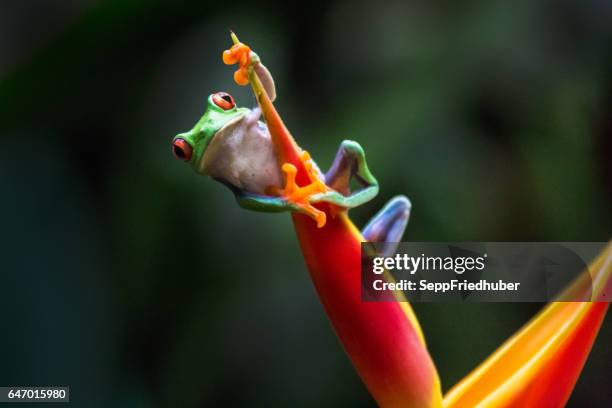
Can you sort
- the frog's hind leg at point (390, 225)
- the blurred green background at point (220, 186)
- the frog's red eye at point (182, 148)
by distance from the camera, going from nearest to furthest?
the frog's red eye at point (182, 148), the frog's hind leg at point (390, 225), the blurred green background at point (220, 186)

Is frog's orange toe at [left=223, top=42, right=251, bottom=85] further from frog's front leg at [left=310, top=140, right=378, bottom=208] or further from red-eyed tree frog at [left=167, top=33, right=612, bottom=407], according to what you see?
frog's front leg at [left=310, top=140, right=378, bottom=208]

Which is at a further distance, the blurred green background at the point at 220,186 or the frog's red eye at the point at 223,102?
the blurred green background at the point at 220,186

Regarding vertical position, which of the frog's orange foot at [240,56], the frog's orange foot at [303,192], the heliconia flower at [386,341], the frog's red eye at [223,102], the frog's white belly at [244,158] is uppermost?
the frog's orange foot at [240,56]

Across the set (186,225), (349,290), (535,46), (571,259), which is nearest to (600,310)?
(571,259)

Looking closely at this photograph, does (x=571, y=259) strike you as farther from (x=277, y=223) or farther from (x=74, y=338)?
(x=74, y=338)

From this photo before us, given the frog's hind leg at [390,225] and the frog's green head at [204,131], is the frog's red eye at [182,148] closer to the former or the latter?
the frog's green head at [204,131]

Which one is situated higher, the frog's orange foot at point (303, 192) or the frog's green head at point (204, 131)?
the frog's green head at point (204, 131)

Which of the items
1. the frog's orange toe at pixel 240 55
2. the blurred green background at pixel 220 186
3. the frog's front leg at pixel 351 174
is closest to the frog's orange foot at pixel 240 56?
the frog's orange toe at pixel 240 55
